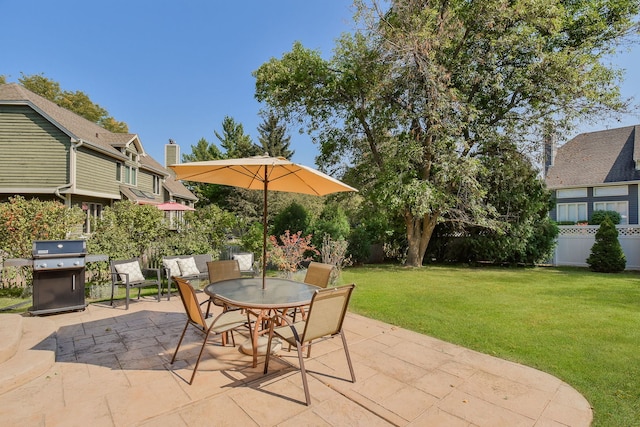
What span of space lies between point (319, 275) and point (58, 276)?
4.18m

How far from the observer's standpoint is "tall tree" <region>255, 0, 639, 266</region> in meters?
10.1

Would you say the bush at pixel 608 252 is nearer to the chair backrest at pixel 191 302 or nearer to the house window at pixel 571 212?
the house window at pixel 571 212

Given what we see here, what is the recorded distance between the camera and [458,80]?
11.2 metres

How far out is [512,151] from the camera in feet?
37.5

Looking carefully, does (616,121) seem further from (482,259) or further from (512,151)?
(482,259)

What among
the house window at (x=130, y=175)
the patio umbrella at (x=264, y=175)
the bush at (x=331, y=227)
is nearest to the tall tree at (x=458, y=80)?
the bush at (x=331, y=227)

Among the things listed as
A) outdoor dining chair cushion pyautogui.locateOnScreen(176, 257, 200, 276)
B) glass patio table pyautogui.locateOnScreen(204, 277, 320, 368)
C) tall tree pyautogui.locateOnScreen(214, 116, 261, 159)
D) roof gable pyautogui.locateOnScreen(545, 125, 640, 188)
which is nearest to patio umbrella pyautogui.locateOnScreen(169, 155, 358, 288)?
glass patio table pyautogui.locateOnScreen(204, 277, 320, 368)

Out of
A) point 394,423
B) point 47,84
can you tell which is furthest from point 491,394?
point 47,84

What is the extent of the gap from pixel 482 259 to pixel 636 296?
6.04m

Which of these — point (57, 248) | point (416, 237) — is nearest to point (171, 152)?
point (416, 237)

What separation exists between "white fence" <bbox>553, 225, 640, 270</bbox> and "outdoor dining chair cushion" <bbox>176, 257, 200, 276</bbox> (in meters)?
13.2

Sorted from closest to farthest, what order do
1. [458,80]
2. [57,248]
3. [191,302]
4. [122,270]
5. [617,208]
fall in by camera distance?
[191,302]
[57,248]
[122,270]
[458,80]
[617,208]

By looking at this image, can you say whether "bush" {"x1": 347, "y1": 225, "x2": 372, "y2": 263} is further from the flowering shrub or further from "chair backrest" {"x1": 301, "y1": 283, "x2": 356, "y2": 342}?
"chair backrest" {"x1": 301, "y1": 283, "x2": 356, "y2": 342}

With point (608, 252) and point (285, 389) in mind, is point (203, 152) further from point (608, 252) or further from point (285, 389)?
point (285, 389)
